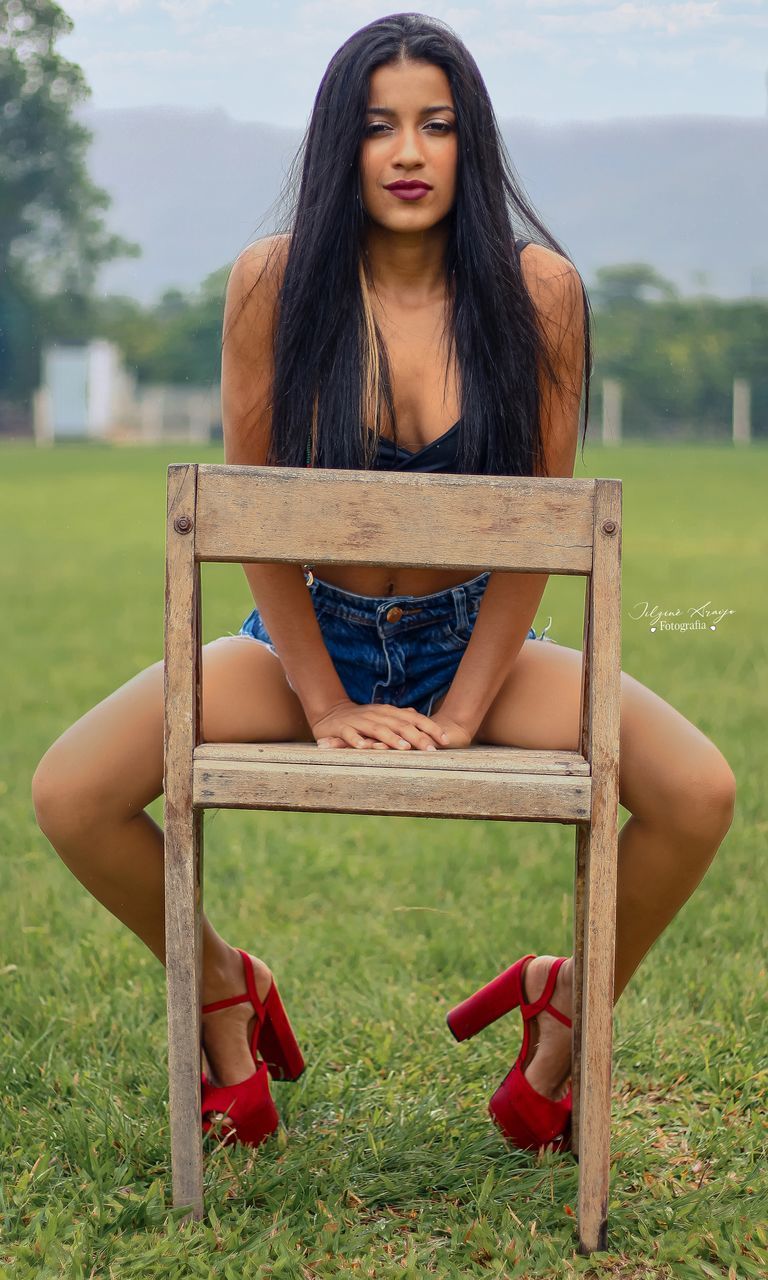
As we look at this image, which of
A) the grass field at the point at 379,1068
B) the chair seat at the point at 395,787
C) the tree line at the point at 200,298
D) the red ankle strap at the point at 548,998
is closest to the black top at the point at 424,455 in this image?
the chair seat at the point at 395,787

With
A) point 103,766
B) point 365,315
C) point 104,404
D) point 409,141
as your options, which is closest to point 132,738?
point 103,766

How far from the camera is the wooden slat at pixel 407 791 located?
5.72 ft

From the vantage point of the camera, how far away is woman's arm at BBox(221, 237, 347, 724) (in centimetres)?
204

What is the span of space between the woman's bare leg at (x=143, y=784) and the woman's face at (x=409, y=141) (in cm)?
64

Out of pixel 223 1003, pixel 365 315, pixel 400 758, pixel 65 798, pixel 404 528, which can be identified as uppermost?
pixel 365 315

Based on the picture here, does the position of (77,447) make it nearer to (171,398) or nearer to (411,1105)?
(171,398)

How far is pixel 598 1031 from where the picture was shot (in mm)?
1785

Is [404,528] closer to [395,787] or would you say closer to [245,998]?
[395,787]

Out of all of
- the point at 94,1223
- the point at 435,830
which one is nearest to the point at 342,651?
the point at 94,1223

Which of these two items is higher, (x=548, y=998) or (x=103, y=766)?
(x=103, y=766)

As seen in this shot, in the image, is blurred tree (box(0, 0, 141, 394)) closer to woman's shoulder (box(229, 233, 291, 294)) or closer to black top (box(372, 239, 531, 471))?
woman's shoulder (box(229, 233, 291, 294))

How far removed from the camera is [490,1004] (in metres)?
2.28

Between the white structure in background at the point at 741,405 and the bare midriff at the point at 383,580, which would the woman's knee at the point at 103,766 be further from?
the white structure in background at the point at 741,405

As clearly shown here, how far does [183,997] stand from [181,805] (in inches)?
9.2
